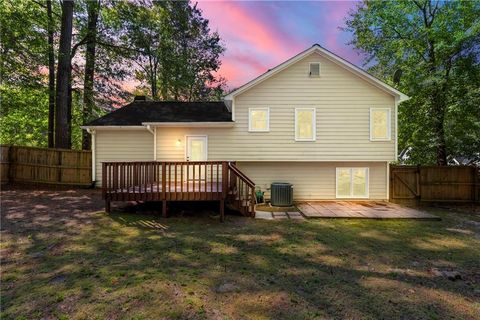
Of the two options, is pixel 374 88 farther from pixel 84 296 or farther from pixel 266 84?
pixel 84 296

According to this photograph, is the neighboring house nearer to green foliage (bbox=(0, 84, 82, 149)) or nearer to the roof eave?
the roof eave

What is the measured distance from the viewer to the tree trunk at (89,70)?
15.4 metres

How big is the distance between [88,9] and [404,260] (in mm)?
20006

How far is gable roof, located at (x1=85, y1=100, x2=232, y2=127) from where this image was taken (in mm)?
11309

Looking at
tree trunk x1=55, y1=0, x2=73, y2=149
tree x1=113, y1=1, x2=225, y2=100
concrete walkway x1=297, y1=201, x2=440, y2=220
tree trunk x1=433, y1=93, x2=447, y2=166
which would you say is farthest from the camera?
tree x1=113, y1=1, x2=225, y2=100

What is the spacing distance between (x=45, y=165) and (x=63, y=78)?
5021 millimetres

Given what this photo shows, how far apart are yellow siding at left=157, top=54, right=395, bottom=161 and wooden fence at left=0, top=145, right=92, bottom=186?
822 cm

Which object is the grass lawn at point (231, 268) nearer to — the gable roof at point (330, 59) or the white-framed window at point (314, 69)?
the gable roof at point (330, 59)

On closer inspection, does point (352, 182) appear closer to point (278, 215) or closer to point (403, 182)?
point (403, 182)

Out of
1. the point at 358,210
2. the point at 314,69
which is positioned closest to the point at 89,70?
the point at 314,69

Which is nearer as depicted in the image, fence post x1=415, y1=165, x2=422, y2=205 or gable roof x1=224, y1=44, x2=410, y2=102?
gable roof x1=224, y1=44, x2=410, y2=102

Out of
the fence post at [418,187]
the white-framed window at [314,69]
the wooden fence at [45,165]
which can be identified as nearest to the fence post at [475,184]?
the fence post at [418,187]

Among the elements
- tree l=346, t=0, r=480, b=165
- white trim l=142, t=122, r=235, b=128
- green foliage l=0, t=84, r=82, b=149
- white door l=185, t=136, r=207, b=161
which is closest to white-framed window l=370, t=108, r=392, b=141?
tree l=346, t=0, r=480, b=165

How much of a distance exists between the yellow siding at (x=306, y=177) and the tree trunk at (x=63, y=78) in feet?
33.5
